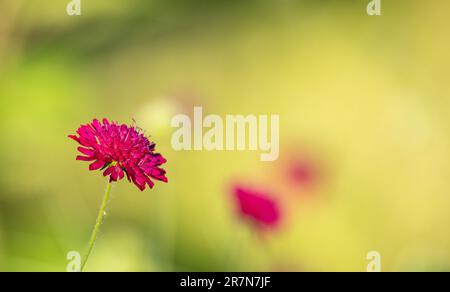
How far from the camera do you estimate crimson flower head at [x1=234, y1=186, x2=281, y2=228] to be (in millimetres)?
1467

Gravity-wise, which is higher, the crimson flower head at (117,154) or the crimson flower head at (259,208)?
the crimson flower head at (117,154)

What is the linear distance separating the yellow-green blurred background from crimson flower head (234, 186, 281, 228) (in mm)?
27

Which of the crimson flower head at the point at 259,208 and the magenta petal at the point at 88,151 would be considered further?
the crimson flower head at the point at 259,208

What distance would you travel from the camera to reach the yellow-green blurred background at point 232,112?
1484 millimetres

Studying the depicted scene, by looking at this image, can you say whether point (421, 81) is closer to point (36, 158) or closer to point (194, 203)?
point (194, 203)

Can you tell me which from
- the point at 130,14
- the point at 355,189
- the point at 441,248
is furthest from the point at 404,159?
the point at 130,14

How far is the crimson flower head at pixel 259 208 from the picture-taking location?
147 centimetres

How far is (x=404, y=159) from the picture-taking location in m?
1.51

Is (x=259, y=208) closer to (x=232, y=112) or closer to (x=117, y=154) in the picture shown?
(x=232, y=112)

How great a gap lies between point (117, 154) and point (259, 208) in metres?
0.67

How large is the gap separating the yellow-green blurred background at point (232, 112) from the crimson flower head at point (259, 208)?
3 centimetres

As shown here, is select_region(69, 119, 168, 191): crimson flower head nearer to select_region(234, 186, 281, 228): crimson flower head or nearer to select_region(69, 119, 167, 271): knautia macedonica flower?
select_region(69, 119, 167, 271): knautia macedonica flower

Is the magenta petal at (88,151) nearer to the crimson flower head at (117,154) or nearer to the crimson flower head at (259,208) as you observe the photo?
the crimson flower head at (117,154)

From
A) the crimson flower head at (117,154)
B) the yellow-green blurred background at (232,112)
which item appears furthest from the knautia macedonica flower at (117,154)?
the yellow-green blurred background at (232,112)
